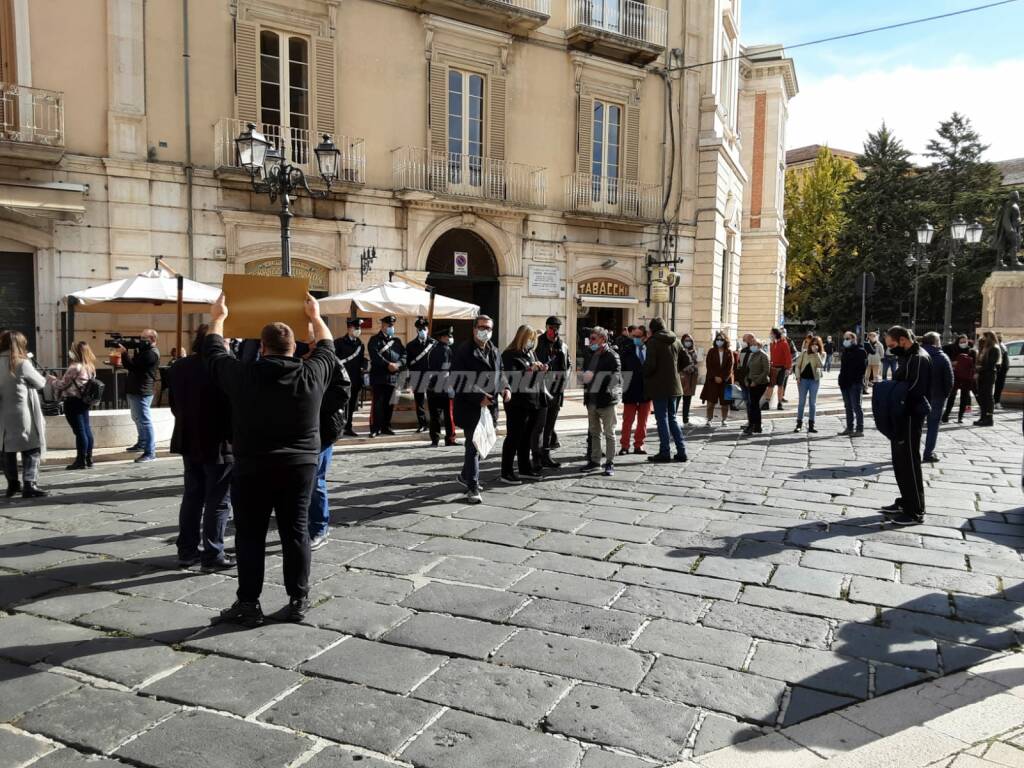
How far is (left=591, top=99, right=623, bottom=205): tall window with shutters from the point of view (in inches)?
801

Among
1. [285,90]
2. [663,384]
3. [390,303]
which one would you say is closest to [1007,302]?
[663,384]

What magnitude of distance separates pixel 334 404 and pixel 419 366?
6.75 metres

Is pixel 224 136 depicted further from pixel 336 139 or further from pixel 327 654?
pixel 327 654

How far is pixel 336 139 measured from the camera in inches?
639

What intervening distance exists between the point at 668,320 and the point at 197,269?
12717mm

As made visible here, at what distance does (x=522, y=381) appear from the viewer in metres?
7.67

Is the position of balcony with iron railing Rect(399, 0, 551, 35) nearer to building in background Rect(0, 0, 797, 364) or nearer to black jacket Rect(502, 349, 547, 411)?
building in background Rect(0, 0, 797, 364)

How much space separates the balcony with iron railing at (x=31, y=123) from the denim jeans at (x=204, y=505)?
1073 centimetres

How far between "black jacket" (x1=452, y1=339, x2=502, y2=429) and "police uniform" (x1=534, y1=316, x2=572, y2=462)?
124 cm

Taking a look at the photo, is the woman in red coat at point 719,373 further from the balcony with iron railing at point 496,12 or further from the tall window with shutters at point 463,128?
the balcony with iron railing at point 496,12

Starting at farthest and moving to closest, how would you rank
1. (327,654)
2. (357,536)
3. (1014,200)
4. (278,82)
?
(1014,200), (278,82), (357,536), (327,654)

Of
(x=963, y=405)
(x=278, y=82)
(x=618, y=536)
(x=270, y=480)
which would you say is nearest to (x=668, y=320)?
(x=963, y=405)

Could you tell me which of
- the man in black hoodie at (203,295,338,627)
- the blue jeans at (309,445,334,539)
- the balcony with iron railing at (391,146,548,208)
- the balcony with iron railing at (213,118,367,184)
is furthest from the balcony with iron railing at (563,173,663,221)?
the man in black hoodie at (203,295,338,627)

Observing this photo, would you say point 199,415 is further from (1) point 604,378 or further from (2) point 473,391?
(1) point 604,378
